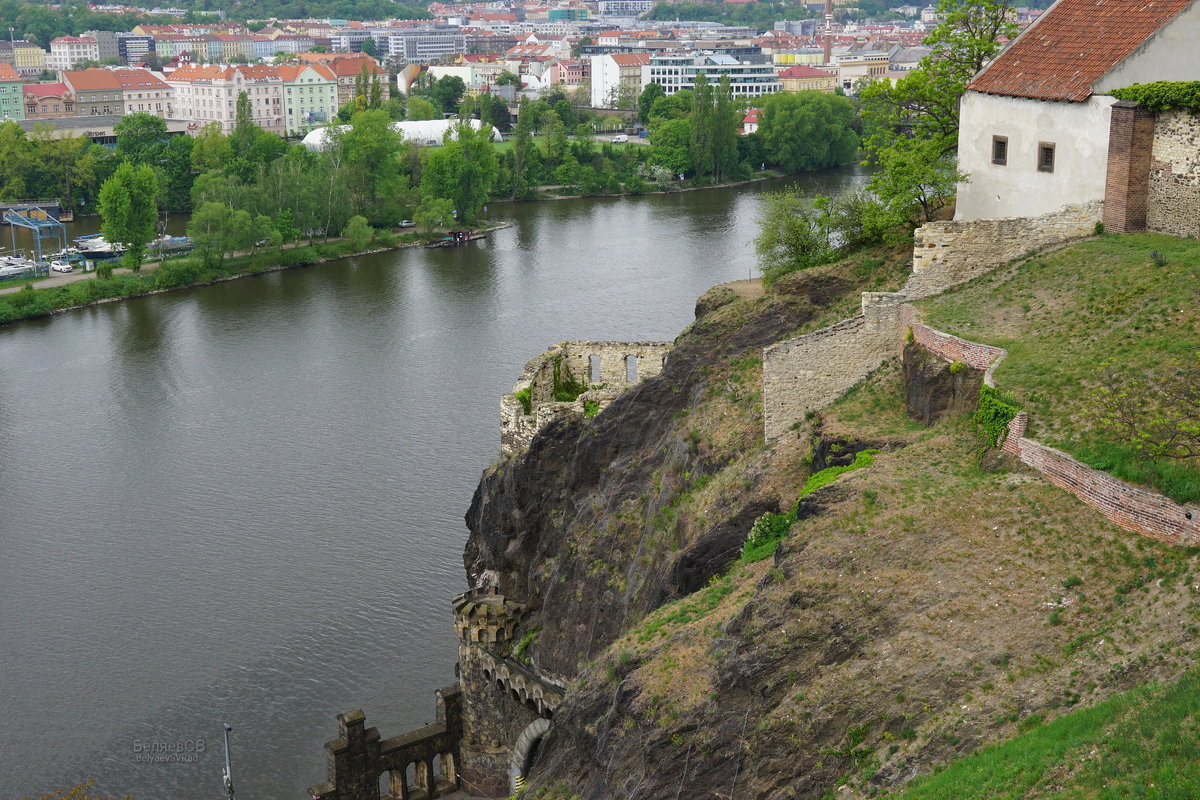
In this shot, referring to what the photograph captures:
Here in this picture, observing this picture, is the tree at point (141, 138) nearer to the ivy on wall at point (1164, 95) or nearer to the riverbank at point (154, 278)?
the riverbank at point (154, 278)

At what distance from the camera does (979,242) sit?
108 feet

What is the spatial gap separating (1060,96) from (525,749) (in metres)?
19.3

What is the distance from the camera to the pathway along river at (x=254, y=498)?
39.9 meters

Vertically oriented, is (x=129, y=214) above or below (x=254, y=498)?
above

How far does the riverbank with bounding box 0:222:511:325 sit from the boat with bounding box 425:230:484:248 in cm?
111

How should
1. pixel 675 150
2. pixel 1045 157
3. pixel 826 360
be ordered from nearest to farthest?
1. pixel 826 360
2. pixel 1045 157
3. pixel 675 150

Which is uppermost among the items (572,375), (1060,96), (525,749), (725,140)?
(1060,96)

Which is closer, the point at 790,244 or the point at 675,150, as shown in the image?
the point at 790,244

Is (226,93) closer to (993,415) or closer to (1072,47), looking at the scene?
(1072,47)

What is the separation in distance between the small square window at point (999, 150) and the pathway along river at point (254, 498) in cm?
1945

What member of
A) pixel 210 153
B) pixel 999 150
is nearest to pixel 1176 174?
pixel 999 150

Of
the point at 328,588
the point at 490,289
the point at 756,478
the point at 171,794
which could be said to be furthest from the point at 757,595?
the point at 490,289

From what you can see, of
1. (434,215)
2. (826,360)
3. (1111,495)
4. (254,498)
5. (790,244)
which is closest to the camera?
(1111,495)

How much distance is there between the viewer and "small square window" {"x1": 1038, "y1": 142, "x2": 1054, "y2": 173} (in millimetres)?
34094
